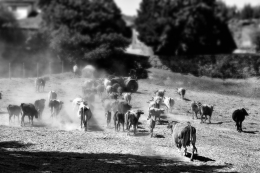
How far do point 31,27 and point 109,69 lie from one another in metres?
25.1

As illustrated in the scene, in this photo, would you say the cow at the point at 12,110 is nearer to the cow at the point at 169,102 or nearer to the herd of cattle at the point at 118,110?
the herd of cattle at the point at 118,110

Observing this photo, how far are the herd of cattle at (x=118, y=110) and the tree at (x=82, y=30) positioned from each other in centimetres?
1407

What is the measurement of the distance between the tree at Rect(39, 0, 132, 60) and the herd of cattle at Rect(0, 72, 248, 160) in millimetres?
14073

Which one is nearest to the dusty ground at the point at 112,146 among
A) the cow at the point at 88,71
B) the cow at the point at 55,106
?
the cow at the point at 55,106

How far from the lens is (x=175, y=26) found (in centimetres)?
7088

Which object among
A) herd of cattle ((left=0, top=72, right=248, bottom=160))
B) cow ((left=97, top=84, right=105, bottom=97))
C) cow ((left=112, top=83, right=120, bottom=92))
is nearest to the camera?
herd of cattle ((left=0, top=72, right=248, bottom=160))

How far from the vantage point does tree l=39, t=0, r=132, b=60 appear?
5819 centimetres

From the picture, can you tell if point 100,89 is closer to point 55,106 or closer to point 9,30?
point 55,106

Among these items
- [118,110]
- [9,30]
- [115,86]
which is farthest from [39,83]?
[9,30]

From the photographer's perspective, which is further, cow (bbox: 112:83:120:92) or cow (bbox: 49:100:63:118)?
cow (bbox: 112:83:120:92)

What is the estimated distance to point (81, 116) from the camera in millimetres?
27531

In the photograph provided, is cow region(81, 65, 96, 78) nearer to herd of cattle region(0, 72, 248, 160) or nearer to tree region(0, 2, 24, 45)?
herd of cattle region(0, 72, 248, 160)

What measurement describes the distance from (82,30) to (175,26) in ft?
58.5

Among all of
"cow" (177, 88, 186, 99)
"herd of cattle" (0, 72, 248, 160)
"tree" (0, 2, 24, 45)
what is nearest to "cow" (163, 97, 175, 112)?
"herd of cattle" (0, 72, 248, 160)
